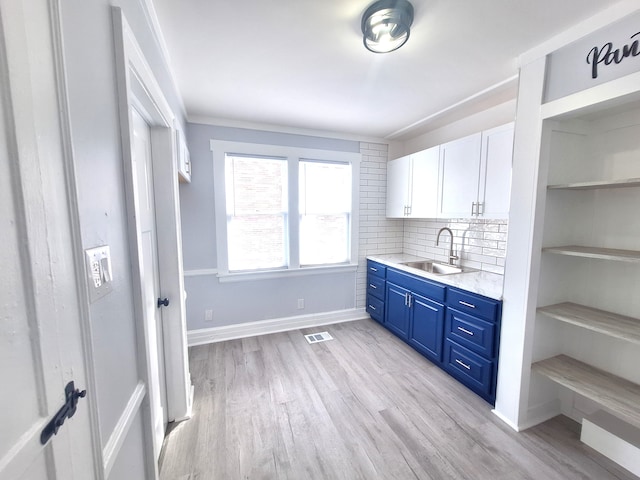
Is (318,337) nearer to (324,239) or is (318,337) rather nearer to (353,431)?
(324,239)

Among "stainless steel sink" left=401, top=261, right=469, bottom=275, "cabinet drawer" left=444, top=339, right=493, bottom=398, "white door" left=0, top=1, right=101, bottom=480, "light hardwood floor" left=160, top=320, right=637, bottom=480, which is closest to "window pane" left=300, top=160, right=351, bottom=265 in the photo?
"stainless steel sink" left=401, top=261, right=469, bottom=275

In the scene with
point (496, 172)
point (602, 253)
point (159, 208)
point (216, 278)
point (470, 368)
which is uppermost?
point (496, 172)

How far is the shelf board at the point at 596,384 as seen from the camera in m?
1.44

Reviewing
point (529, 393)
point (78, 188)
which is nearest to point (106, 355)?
point (78, 188)

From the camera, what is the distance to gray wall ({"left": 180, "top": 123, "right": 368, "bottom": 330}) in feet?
9.55

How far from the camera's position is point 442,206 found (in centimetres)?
279

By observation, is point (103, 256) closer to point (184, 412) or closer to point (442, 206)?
point (184, 412)

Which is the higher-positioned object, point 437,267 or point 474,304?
point 437,267

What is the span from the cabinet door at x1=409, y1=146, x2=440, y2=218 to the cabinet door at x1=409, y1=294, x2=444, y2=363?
3.19ft

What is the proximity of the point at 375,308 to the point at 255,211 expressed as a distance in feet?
6.67

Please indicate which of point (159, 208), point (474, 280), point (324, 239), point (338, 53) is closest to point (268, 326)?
point (324, 239)

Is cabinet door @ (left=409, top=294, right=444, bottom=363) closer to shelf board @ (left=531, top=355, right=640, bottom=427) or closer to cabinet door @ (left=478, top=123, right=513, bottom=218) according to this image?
shelf board @ (left=531, top=355, right=640, bottom=427)

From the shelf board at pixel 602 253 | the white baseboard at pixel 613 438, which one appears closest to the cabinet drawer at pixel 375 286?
the shelf board at pixel 602 253

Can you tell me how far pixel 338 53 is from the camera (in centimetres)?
172
